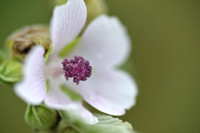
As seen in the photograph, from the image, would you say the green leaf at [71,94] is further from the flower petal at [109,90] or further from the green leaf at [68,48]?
the green leaf at [68,48]

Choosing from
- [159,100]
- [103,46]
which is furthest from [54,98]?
[159,100]

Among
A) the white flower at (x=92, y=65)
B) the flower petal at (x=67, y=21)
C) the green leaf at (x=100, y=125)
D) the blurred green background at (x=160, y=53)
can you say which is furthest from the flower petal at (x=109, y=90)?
the blurred green background at (x=160, y=53)

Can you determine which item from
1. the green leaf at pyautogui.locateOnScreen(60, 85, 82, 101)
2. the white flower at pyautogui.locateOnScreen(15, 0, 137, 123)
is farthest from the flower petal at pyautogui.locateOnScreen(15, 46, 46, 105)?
the green leaf at pyautogui.locateOnScreen(60, 85, 82, 101)

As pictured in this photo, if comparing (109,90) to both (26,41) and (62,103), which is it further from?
(26,41)

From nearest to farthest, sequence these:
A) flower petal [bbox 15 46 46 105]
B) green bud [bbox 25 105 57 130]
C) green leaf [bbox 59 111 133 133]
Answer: flower petal [bbox 15 46 46 105]
green leaf [bbox 59 111 133 133]
green bud [bbox 25 105 57 130]

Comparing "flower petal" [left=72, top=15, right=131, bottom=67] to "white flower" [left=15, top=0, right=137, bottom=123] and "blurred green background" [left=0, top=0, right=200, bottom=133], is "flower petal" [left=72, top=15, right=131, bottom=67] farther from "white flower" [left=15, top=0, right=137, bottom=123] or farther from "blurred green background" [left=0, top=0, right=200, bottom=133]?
"blurred green background" [left=0, top=0, right=200, bottom=133]

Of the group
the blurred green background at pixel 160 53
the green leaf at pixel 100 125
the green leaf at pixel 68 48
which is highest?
the blurred green background at pixel 160 53

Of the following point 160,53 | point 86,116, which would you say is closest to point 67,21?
point 86,116
